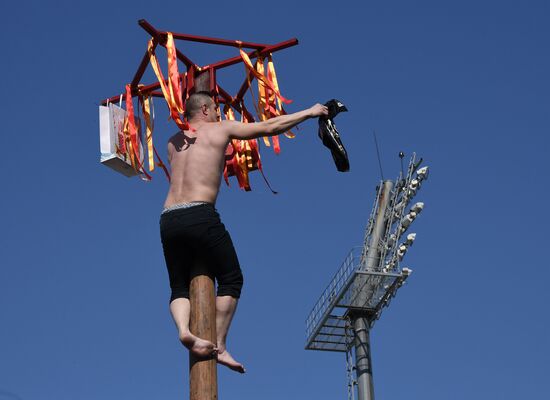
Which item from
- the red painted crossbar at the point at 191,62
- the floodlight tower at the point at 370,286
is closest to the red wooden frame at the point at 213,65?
the red painted crossbar at the point at 191,62

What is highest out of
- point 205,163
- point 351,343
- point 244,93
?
point 351,343

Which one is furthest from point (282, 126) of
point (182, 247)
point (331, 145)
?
point (182, 247)

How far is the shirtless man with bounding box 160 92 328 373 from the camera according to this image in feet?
20.8

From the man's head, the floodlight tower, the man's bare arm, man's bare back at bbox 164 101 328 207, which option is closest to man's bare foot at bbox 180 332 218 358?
man's bare back at bbox 164 101 328 207

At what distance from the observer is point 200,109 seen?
22.4 feet

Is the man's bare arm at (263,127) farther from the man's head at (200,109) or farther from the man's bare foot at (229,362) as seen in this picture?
the man's bare foot at (229,362)

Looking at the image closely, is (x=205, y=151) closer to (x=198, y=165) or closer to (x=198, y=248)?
(x=198, y=165)

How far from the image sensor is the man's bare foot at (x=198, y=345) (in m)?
6.12

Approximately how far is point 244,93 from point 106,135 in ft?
4.04

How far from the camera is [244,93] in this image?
8516 mm

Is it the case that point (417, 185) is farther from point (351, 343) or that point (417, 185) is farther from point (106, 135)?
point (106, 135)

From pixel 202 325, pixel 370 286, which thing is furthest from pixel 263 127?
pixel 370 286

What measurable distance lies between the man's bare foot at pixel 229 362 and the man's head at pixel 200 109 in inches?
60.2

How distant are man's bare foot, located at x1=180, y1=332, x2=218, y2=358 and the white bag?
2.19 meters
